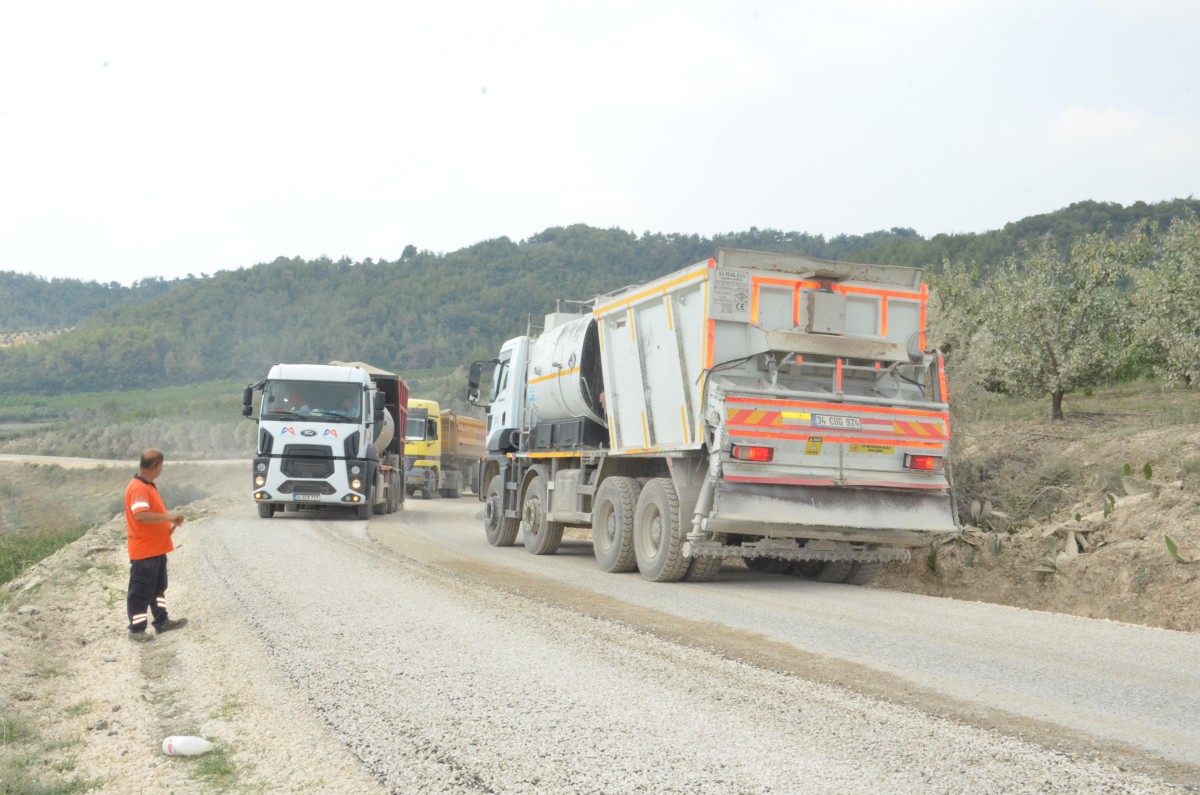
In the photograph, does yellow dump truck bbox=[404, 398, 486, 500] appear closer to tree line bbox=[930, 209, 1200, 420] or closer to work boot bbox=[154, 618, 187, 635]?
tree line bbox=[930, 209, 1200, 420]

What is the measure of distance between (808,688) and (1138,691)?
5.84 feet

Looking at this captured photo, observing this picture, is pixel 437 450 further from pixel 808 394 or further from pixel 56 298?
pixel 56 298

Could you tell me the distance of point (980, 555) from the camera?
40.7ft

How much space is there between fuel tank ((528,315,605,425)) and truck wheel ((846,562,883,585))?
3663 mm

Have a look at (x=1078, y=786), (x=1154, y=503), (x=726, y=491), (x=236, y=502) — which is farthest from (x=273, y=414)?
(x=1078, y=786)

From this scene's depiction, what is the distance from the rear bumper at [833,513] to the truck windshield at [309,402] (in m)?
12.8

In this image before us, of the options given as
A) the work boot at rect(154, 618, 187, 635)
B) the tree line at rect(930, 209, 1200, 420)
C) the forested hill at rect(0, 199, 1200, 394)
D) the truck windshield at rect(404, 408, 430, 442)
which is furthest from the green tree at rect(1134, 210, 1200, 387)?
the forested hill at rect(0, 199, 1200, 394)

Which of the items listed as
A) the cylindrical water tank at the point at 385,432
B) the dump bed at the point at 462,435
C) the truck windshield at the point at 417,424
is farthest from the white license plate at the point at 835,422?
the dump bed at the point at 462,435

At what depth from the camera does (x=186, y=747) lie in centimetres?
507

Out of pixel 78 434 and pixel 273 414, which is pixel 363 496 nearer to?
pixel 273 414

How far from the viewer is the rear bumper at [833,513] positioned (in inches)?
398

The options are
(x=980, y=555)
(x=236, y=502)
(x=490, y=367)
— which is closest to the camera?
(x=980, y=555)

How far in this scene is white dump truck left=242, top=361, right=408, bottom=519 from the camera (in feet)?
68.7

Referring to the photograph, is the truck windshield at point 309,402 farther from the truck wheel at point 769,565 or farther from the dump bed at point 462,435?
the dump bed at point 462,435
